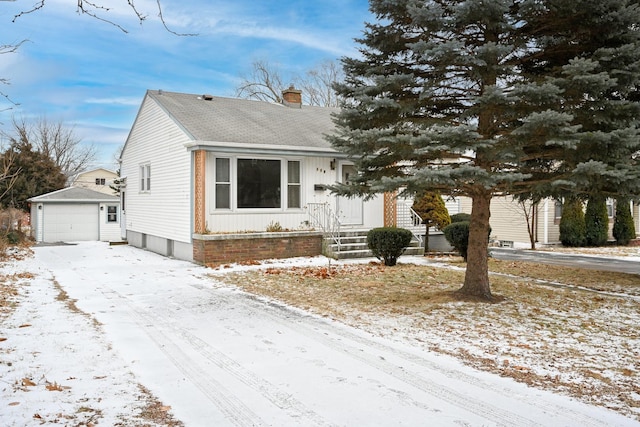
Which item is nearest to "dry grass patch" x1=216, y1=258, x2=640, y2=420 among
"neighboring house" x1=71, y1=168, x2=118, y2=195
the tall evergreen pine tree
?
the tall evergreen pine tree

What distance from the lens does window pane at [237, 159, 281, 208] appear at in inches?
582

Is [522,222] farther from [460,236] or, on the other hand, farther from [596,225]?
[460,236]

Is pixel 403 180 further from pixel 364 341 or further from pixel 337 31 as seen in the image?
pixel 337 31

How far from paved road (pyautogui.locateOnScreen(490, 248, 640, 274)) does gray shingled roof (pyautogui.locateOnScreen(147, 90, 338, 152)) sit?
6.85m

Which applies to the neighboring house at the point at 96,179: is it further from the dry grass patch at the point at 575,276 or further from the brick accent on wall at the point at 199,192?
the dry grass patch at the point at 575,276

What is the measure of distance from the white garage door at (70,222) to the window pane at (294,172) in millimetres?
14670

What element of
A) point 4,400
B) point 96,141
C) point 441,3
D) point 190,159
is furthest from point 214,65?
point 96,141

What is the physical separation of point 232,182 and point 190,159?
1295 millimetres

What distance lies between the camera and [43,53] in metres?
5.92

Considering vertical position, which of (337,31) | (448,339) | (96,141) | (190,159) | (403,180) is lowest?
(448,339)

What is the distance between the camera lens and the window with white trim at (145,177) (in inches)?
725

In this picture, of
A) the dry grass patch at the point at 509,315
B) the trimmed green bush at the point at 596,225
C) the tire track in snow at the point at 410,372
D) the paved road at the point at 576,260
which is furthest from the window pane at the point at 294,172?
the trimmed green bush at the point at 596,225

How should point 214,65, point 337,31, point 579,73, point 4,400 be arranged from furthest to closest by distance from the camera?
1. point 214,65
2. point 337,31
3. point 579,73
4. point 4,400

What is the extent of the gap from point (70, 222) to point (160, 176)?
1117cm
